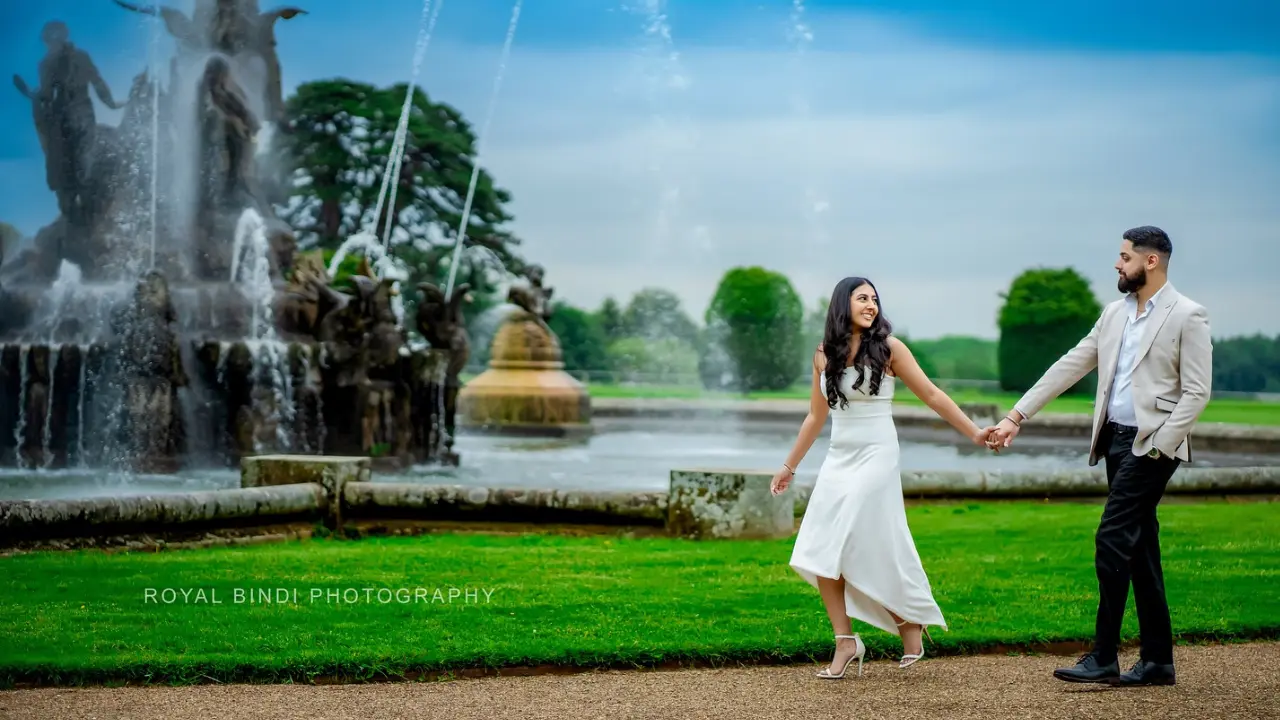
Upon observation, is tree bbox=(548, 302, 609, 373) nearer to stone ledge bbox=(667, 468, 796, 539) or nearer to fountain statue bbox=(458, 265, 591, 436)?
fountain statue bbox=(458, 265, 591, 436)

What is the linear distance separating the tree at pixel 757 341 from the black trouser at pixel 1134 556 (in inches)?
1647

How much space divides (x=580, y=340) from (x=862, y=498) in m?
52.7

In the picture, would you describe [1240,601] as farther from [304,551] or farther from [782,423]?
[782,423]

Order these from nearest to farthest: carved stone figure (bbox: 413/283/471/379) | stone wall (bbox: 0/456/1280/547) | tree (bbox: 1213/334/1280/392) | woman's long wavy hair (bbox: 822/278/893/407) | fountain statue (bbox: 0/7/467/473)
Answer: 1. woman's long wavy hair (bbox: 822/278/893/407)
2. stone wall (bbox: 0/456/1280/547)
3. fountain statue (bbox: 0/7/467/473)
4. carved stone figure (bbox: 413/283/471/379)
5. tree (bbox: 1213/334/1280/392)

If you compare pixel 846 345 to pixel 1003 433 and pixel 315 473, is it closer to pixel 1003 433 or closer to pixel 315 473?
pixel 1003 433

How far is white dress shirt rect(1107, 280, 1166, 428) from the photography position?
5871 millimetres

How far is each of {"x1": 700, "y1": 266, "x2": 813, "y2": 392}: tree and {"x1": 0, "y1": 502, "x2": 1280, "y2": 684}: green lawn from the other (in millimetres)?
37625

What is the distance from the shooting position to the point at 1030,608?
24.7 feet

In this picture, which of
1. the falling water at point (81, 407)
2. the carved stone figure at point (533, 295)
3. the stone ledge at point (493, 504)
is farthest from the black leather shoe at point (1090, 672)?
the carved stone figure at point (533, 295)

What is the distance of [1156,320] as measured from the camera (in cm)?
583

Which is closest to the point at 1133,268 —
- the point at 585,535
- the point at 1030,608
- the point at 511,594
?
the point at 1030,608

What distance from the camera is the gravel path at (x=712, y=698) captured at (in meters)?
5.21

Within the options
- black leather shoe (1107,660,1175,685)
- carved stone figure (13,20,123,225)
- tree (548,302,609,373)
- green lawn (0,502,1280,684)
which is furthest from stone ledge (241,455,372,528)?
tree (548,302,609,373)

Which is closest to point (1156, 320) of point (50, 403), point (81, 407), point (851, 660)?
point (851, 660)
